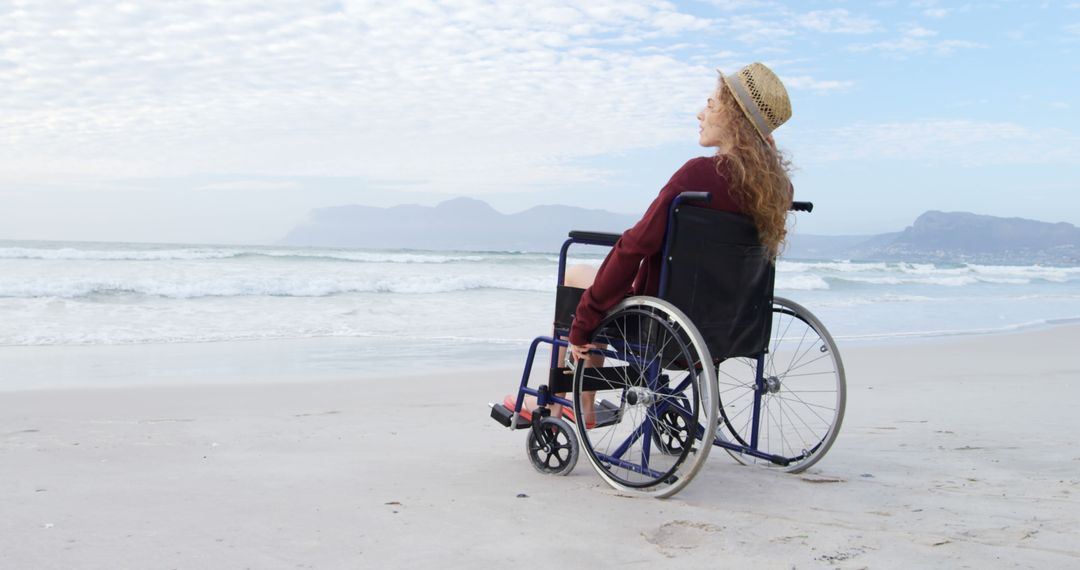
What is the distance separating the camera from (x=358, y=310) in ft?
38.8

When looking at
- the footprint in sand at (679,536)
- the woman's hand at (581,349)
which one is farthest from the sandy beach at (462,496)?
the woman's hand at (581,349)

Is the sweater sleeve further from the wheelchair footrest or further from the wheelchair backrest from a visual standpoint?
the wheelchair footrest

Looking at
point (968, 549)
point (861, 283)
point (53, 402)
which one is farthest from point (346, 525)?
point (861, 283)

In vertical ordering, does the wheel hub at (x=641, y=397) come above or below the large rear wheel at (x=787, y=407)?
above

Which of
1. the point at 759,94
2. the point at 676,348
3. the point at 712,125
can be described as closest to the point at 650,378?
the point at 676,348

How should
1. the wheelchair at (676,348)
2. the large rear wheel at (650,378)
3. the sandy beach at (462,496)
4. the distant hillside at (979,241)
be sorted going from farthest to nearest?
the distant hillside at (979,241), the wheelchair at (676,348), the large rear wheel at (650,378), the sandy beach at (462,496)

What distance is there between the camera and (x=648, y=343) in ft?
8.60

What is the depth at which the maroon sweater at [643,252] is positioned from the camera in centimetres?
261

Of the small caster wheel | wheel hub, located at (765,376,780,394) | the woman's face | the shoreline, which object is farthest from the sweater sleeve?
the shoreline

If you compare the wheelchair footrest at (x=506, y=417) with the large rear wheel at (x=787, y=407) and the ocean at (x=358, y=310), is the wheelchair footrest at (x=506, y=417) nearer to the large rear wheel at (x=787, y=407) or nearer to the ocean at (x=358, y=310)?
the large rear wheel at (x=787, y=407)

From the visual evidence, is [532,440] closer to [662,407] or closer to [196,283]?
[662,407]

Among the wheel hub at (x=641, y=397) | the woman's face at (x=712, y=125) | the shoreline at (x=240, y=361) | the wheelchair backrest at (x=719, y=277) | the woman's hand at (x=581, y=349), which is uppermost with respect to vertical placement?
the woman's face at (x=712, y=125)

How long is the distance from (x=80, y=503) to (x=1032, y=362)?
299 inches

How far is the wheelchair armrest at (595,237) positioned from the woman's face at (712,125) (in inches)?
16.6
